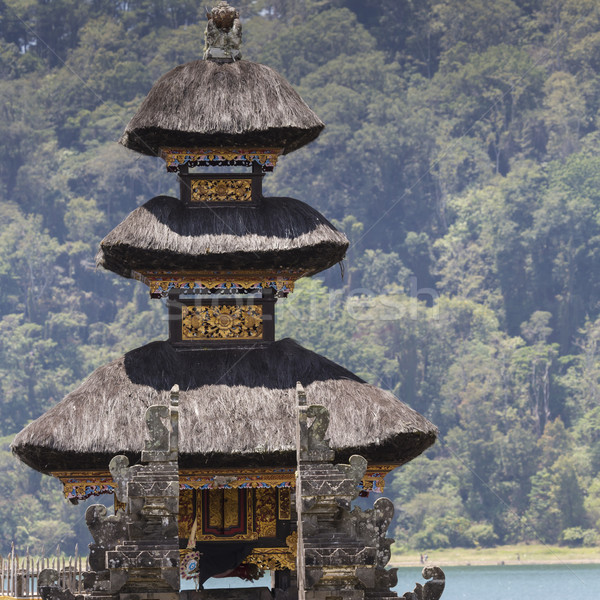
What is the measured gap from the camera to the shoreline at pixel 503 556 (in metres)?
83.2

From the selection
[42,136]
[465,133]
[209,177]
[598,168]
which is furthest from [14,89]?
[209,177]

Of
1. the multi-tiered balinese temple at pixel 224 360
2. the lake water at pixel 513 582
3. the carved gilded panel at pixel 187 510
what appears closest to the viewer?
the multi-tiered balinese temple at pixel 224 360

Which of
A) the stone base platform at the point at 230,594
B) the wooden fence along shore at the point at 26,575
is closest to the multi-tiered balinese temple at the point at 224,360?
the stone base platform at the point at 230,594

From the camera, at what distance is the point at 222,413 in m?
17.2

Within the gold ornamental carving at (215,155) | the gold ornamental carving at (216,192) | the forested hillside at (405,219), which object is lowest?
the gold ornamental carving at (216,192)

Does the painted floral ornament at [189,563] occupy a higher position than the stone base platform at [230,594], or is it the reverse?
the painted floral ornament at [189,563]

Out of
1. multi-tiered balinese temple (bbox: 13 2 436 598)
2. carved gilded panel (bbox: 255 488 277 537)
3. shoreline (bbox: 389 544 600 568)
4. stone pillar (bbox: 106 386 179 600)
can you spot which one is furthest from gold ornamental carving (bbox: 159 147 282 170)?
shoreline (bbox: 389 544 600 568)

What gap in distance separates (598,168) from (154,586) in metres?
111

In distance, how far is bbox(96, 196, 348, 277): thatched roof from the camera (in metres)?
17.8

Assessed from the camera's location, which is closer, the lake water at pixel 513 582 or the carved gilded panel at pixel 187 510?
the carved gilded panel at pixel 187 510

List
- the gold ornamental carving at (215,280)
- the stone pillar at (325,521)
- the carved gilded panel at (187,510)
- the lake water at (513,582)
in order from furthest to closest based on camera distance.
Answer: the lake water at (513,582) → the gold ornamental carving at (215,280) → the carved gilded panel at (187,510) → the stone pillar at (325,521)

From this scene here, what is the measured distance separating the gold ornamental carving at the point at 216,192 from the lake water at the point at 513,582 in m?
42.8

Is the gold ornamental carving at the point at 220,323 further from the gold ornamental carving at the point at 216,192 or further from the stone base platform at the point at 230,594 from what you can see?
the stone base platform at the point at 230,594

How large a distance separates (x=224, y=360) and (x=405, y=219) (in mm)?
108702
